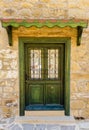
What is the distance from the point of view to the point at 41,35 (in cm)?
542

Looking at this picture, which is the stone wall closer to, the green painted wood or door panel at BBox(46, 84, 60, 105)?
the green painted wood

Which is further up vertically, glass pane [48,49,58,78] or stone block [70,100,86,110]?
glass pane [48,49,58,78]

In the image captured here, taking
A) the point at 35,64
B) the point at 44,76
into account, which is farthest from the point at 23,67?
the point at 44,76

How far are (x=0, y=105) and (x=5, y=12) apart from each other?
93.6 inches

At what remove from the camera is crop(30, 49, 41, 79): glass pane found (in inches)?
223

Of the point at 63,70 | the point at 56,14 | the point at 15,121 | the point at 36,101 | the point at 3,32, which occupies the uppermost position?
the point at 56,14

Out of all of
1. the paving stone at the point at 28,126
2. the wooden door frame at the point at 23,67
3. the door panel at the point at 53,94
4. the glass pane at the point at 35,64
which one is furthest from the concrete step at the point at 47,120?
the glass pane at the point at 35,64

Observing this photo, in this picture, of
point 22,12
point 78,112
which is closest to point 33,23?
point 22,12

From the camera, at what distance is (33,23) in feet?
15.0

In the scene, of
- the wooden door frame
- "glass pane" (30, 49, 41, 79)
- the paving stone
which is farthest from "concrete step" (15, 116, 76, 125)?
"glass pane" (30, 49, 41, 79)

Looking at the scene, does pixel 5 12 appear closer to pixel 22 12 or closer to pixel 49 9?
pixel 22 12

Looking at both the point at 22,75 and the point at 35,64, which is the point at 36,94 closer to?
the point at 22,75

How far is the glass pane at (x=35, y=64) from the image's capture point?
223 inches

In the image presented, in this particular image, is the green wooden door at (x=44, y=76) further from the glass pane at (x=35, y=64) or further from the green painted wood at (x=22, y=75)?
the green painted wood at (x=22, y=75)
